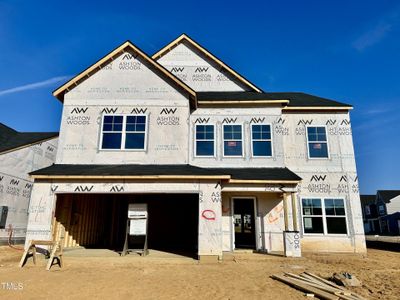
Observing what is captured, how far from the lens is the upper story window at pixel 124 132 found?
13008 millimetres

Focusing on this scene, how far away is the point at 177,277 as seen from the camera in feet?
26.7

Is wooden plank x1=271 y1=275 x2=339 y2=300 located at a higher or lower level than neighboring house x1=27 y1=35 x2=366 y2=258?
lower

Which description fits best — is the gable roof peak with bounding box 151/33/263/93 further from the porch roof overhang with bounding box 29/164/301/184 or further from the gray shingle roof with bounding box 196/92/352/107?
the porch roof overhang with bounding box 29/164/301/184

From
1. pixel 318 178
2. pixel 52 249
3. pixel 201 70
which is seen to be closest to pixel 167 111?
pixel 201 70

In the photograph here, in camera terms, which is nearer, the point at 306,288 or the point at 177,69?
the point at 306,288

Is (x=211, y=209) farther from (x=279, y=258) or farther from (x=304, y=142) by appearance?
(x=304, y=142)

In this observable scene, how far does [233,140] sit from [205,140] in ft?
4.95

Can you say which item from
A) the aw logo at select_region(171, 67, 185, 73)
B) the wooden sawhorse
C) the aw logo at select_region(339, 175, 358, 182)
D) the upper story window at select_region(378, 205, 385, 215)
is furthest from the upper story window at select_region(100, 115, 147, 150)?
the upper story window at select_region(378, 205, 385, 215)

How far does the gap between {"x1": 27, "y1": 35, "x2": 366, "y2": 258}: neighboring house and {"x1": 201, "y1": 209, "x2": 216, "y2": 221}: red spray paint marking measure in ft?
0.40

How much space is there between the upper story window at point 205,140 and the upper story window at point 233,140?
2.38ft

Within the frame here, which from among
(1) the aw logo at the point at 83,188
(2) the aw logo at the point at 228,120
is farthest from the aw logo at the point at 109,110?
(2) the aw logo at the point at 228,120

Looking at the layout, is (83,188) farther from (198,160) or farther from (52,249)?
(198,160)

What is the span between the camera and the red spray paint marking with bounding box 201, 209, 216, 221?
35.4ft

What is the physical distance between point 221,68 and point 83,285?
14.3m
